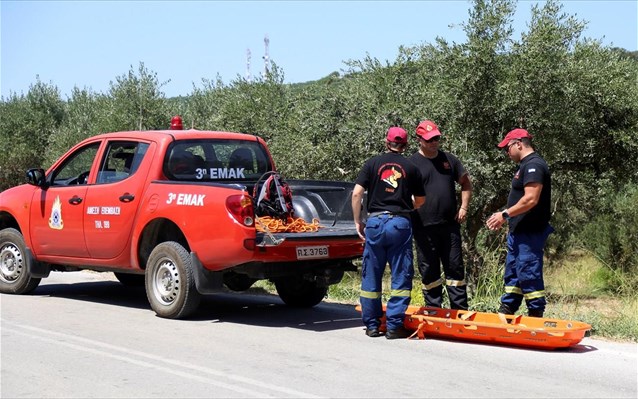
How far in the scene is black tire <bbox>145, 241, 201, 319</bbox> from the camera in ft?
Result: 28.2

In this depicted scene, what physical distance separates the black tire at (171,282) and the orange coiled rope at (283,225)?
0.85m

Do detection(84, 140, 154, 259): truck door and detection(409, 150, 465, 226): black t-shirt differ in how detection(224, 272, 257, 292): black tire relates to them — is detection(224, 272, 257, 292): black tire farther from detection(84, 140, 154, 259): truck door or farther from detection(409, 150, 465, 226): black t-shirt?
detection(409, 150, 465, 226): black t-shirt

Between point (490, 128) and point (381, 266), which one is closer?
point (381, 266)

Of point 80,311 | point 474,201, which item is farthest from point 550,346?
point 474,201

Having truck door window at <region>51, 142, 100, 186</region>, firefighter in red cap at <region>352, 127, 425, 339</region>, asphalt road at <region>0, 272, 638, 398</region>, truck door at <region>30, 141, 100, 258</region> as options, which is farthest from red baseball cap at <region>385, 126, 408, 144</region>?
truck door window at <region>51, 142, 100, 186</region>

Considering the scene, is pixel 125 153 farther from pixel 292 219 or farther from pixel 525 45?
pixel 525 45

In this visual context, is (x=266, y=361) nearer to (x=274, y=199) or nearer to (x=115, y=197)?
(x=274, y=199)

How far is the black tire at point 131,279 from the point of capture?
1132 centimetres

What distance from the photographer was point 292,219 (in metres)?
8.88

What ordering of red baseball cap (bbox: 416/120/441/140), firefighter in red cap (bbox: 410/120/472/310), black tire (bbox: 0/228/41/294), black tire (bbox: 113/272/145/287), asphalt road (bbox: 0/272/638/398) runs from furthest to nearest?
1. black tire (bbox: 113/272/145/287)
2. black tire (bbox: 0/228/41/294)
3. firefighter in red cap (bbox: 410/120/472/310)
4. red baseball cap (bbox: 416/120/441/140)
5. asphalt road (bbox: 0/272/638/398)

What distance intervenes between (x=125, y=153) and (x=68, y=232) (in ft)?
3.86

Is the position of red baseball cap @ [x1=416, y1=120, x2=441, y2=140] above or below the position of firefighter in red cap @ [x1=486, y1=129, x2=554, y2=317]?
above

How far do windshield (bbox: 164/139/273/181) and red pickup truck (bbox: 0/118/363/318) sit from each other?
0.04ft

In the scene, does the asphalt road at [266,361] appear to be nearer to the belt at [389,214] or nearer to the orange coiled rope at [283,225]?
the orange coiled rope at [283,225]
